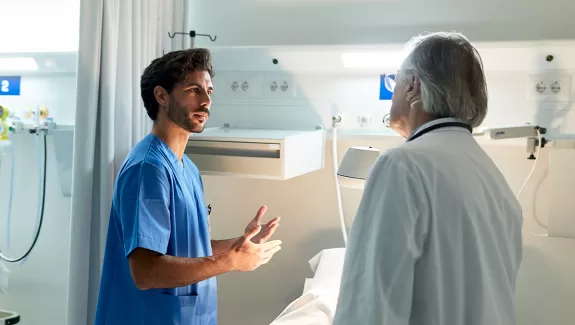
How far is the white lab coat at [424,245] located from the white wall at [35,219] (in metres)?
1.95

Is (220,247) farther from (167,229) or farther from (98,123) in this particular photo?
(98,123)

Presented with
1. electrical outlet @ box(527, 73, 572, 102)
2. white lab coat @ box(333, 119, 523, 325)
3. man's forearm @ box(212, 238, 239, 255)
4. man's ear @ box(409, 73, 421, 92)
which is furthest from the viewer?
electrical outlet @ box(527, 73, 572, 102)

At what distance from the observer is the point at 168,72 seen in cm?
171

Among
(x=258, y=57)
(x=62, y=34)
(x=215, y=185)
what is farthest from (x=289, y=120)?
(x=62, y=34)

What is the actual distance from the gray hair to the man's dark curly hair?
2.50 feet

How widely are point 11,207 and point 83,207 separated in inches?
41.5

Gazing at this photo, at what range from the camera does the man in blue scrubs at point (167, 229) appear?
1477 millimetres

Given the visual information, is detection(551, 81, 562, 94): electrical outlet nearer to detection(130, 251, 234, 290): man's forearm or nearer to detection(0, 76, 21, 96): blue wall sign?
detection(130, 251, 234, 290): man's forearm

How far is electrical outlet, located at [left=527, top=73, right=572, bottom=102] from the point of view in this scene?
2133 millimetres

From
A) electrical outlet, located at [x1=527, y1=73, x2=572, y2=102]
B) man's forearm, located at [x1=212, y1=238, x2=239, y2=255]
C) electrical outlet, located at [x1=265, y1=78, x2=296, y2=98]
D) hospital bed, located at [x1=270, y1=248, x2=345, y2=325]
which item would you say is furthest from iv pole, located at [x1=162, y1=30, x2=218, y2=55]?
electrical outlet, located at [x1=527, y1=73, x2=572, y2=102]

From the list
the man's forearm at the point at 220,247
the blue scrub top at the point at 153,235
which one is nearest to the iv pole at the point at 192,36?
the blue scrub top at the point at 153,235

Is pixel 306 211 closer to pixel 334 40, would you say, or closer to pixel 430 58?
pixel 334 40

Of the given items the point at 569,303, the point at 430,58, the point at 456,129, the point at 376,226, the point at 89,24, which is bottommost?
the point at 569,303

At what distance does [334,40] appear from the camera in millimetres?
2365
